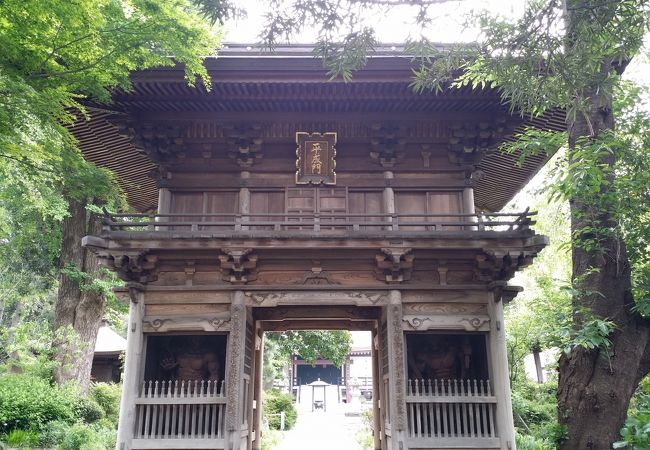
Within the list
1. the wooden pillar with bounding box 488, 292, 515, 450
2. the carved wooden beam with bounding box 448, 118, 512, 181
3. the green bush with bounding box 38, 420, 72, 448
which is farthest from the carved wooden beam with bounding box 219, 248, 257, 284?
the green bush with bounding box 38, 420, 72, 448

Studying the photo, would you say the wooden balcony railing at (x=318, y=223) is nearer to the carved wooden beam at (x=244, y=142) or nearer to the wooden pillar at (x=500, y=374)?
the carved wooden beam at (x=244, y=142)

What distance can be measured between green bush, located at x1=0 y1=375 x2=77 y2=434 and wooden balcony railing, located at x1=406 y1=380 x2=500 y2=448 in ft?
32.5

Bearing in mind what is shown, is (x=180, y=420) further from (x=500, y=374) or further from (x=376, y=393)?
(x=500, y=374)

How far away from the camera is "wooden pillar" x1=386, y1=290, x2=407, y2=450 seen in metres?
8.11

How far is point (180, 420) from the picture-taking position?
27.0ft

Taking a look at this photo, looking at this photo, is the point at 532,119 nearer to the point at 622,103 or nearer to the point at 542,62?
the point at 622,103

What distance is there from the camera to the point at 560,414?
6906mm

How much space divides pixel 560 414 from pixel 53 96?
8.78 m

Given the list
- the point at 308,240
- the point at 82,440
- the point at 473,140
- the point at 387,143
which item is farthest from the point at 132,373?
the point at 473,140

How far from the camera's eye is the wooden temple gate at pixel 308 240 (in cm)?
824

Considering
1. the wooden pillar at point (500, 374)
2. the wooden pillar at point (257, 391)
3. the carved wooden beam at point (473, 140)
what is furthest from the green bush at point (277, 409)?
the carved wooden beam at point (473, 140)

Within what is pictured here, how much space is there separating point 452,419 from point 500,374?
1156 mm

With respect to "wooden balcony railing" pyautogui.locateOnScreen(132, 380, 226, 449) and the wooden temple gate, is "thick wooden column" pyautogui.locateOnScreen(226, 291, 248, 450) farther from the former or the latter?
"wooden balcony railing" pyautogui.locateOnScreen(132, 380, 226, 449)

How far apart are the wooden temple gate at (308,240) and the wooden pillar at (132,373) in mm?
24
